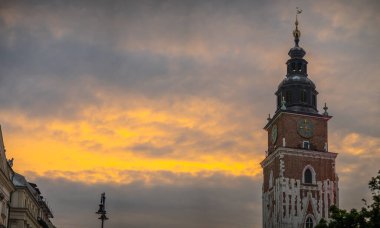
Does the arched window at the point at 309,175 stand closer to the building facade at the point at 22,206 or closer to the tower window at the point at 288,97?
the tower window at the point at 288,97

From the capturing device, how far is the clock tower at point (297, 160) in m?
89.1

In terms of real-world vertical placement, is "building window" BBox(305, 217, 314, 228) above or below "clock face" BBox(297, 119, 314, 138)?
below

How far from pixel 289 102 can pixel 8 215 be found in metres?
45.4

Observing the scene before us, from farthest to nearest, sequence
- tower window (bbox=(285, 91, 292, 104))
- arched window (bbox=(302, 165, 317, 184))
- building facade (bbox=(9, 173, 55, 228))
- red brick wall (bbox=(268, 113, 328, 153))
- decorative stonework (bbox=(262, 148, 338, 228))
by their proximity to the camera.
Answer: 1. tower window (bbox=(285, 91, 292, 104))
2. red brick wall (bbox=(268, 113, 328, 153))
3. arched window (bbox=(302, 165, 317, 184))
4. decorative stonework (bbox=(262, 148, 338, 228))
5. building facade (bbox=(9, 173, 55, 228))

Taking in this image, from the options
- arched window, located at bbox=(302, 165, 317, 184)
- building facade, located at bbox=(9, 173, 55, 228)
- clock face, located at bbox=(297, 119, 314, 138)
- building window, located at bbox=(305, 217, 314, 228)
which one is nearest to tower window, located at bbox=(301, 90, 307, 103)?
clock face, located at bbox=(297, 119, 314, 138)

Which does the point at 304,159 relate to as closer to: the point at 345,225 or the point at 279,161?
the point at 279,161

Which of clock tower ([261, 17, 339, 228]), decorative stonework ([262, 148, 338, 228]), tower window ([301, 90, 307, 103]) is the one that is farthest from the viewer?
tower window ([301, 90, 307, 103])

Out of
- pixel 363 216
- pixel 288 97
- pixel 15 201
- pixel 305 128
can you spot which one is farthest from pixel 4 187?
pixel 288 97

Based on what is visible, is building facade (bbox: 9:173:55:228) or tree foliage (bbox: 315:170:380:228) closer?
tree foliage (bbox: 315:170:380:228)

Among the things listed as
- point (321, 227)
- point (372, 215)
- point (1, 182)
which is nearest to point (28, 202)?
point (1, 182)

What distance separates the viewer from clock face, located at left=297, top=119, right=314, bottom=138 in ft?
305

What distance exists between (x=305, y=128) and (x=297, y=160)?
16.8 ft

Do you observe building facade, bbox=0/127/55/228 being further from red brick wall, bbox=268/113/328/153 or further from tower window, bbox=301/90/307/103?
tower window, bbox=301/90/307/103

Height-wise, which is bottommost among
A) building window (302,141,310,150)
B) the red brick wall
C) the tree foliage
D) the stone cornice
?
the tree foliage
